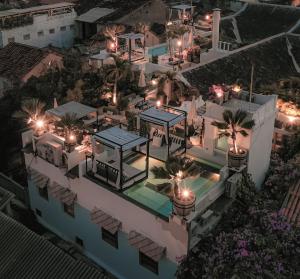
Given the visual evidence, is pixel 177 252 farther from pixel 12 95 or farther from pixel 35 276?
pixel 12 95

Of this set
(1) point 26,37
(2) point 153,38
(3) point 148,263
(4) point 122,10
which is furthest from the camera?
(4) point 122,10

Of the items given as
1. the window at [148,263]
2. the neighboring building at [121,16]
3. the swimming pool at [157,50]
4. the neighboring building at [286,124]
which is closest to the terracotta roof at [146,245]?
the window at [148,263]

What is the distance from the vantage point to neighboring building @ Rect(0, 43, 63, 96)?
3531 cm

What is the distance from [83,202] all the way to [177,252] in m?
5.85

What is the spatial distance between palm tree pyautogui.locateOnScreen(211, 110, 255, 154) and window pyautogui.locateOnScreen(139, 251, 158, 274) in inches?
240

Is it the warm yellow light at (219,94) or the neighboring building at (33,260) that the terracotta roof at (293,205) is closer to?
the warm yellow light at (219,94)

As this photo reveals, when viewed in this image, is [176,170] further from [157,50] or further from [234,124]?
[157,50]

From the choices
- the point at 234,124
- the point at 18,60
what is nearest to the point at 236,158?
the point at 234,124

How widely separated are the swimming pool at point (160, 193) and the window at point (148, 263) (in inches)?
94.2

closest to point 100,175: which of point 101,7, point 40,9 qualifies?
point 40,9

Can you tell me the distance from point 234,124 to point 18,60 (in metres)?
23.5

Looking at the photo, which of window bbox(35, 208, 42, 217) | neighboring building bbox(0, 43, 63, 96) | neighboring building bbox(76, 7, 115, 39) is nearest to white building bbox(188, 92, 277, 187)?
window bbox(35, 208, 42, 217)

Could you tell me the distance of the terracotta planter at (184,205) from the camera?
17062 mm

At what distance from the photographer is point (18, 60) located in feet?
122
